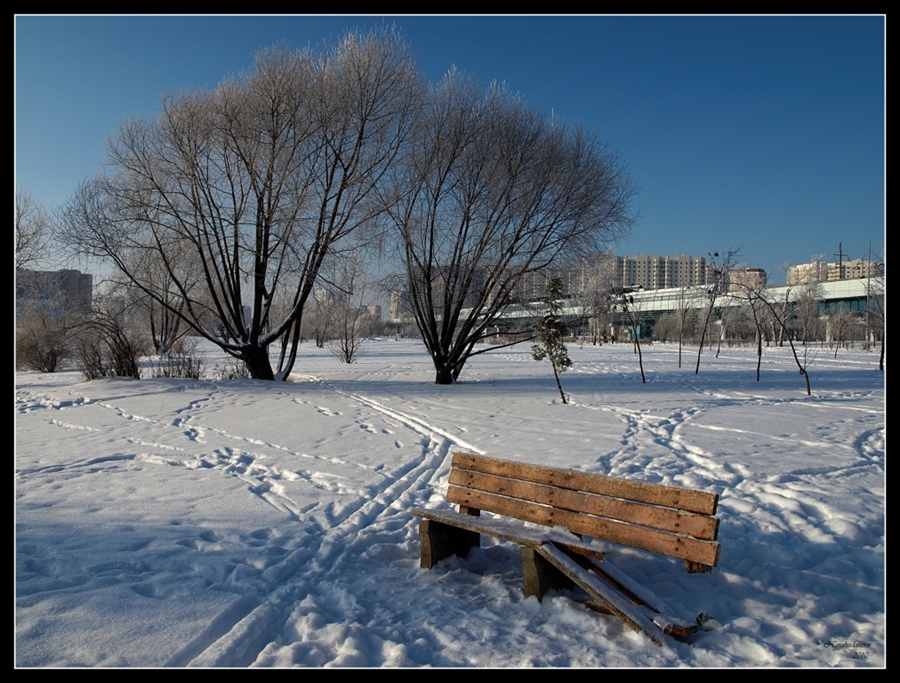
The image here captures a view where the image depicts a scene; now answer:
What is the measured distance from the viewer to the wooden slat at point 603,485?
3998mm

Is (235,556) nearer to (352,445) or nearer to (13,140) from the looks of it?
(13,140)

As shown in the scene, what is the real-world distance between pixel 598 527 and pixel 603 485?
0.99ft

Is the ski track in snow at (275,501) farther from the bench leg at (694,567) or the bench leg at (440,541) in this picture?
the bench leg at (694,567)

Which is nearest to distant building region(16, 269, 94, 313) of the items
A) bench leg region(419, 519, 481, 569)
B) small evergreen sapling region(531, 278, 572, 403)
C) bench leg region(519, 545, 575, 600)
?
small evergreen sapling region(531, 278, 572, 403)

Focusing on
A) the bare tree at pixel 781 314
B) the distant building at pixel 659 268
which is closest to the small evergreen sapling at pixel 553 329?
the bare tree at pixel 781 314

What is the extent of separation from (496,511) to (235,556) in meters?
2.13

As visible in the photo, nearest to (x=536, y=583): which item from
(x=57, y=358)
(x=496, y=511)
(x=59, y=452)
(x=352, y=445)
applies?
(x=496, y=511)

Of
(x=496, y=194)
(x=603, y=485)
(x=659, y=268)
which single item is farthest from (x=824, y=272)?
(x=603, y=485)

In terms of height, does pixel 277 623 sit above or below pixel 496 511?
below

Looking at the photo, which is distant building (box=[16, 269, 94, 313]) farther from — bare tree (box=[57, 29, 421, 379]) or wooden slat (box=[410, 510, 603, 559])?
wooden slat (box=[410, 510, 603, 559])

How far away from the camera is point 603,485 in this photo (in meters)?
4.46

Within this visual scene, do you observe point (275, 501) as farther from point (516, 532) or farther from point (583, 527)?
point (583, 527)
